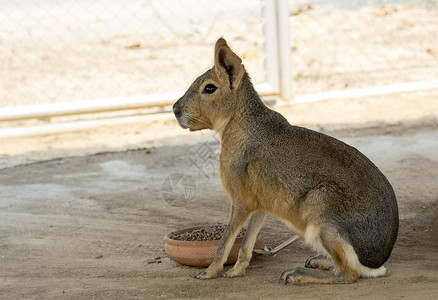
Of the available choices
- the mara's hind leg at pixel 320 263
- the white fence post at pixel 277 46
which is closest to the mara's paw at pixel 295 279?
the mara's hind leg at pixel 320 263

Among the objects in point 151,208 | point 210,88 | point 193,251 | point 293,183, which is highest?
point 210,88

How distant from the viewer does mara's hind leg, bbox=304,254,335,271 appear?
13.8 feet

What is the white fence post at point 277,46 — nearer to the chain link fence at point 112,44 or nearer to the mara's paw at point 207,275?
the chain link fence at point 112,44

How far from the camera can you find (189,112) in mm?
4273

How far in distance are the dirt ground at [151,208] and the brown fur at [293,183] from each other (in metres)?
0.19

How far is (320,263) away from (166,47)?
21.8 feet

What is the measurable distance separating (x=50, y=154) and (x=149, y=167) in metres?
1.49

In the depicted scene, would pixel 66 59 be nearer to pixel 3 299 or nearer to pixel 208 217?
pixel 208 217

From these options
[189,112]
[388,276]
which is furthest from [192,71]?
[388,276]

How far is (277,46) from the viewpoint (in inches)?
362

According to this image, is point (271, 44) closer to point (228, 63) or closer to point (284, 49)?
point (284, 49)

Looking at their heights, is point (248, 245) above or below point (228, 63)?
below

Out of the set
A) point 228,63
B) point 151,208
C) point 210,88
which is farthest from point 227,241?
point 151,208

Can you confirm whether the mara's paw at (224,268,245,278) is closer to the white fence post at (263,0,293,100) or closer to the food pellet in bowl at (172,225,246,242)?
the food pellet in bowl at (172,225,246,242)
